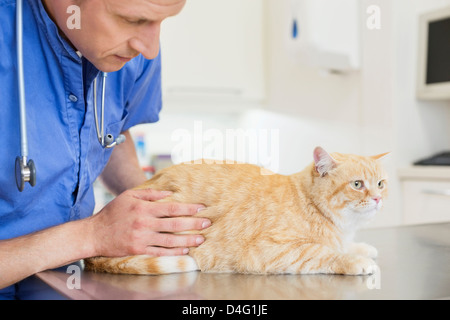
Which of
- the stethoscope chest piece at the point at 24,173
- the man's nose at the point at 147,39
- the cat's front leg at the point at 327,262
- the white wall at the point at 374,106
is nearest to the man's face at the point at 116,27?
the man's nose at the point at 147,39

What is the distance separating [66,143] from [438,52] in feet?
6.18

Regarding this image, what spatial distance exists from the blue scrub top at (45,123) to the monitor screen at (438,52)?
1.77 metres

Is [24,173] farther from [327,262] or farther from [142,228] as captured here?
[327,262]

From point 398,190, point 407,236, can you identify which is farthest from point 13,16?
point 398,190

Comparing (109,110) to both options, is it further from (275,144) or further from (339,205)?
(275,144)

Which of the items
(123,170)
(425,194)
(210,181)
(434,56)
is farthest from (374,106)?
(210,181)

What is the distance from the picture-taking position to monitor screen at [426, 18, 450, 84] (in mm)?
2143

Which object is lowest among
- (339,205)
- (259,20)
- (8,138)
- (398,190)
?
(398,190)

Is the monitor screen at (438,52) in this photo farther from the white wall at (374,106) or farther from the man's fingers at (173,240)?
the man's fingers at (173,240)

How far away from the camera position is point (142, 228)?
796mm
